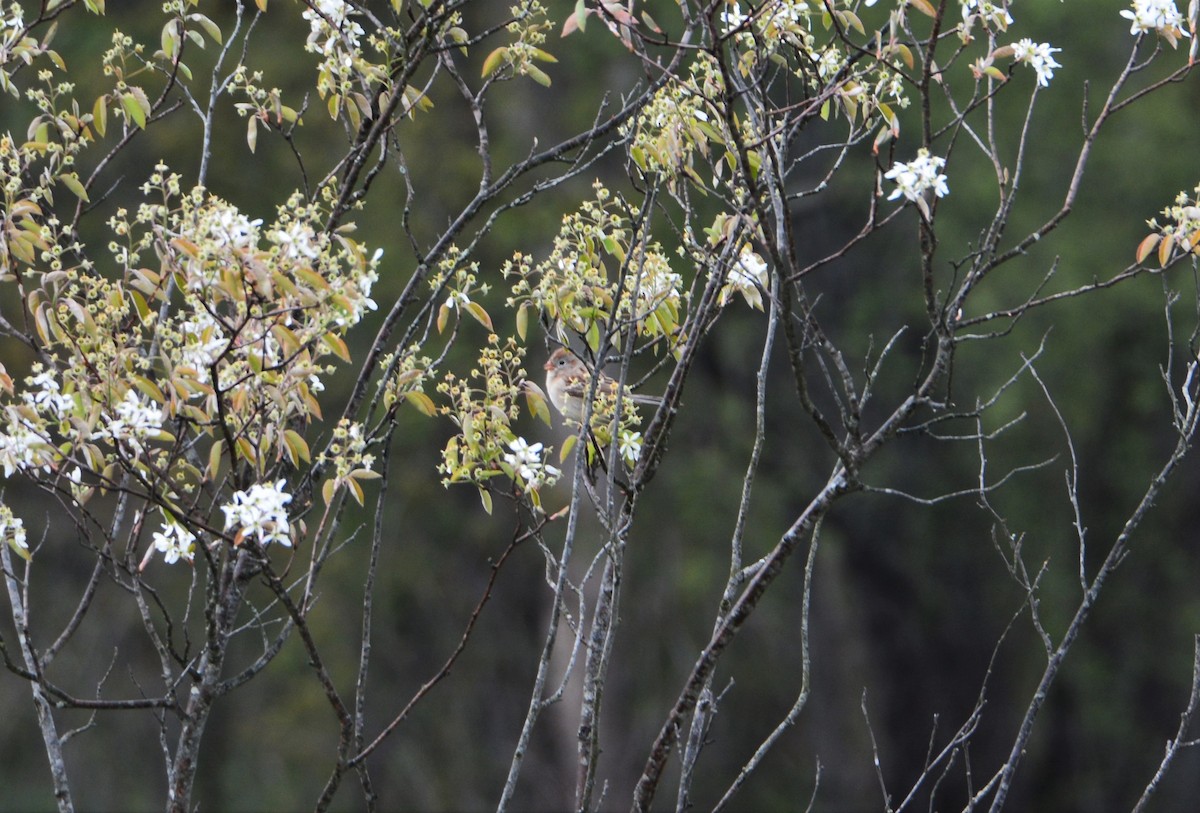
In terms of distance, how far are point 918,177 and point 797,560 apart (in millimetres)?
8311

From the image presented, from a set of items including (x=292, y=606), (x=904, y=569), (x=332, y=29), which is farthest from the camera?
(x=904, y=569)

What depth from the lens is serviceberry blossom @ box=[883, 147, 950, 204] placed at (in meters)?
2.43

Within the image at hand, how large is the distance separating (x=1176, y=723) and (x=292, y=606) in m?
9.91

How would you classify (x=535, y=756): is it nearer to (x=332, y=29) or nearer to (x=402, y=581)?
(x=402, y=581)

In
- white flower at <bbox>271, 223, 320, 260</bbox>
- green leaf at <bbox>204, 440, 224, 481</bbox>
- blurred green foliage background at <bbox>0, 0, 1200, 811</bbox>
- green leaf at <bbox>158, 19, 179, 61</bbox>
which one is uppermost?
blurred green foliage background at <bbox>0, 0, 1200, 811</bbox>

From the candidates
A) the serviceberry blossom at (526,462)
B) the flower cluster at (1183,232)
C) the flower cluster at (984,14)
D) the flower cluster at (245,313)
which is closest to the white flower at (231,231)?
the flower cluster at (245,313)

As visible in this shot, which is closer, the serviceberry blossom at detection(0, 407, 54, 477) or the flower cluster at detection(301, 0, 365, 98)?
the serviceberry blossom at detection(0, 407, 54, 477)

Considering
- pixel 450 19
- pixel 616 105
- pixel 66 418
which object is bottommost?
pixel 66 418

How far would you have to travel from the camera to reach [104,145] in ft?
32.6

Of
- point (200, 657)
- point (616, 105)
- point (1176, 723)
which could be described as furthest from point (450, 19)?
point (1176, 723)

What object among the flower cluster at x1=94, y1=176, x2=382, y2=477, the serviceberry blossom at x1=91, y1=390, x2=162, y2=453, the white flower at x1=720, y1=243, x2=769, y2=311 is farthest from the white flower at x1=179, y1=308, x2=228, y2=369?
the white flower at x1=720, y1=243, x2=769, y2=311

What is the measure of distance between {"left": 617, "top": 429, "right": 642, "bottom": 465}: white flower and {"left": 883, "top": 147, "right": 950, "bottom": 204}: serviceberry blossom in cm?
87

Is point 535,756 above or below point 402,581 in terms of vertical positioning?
below

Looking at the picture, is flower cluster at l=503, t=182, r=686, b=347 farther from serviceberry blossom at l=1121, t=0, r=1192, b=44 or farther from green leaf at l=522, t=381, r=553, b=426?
serviceberry blossom at l=1121, t=0, r=1192, b=44
